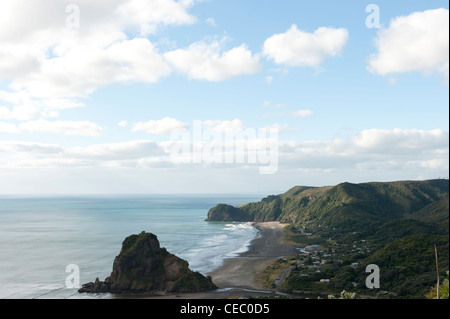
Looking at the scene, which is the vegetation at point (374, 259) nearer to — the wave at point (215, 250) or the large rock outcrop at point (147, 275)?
the wave at point (215, 250)

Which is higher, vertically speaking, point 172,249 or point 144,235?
point 144,235

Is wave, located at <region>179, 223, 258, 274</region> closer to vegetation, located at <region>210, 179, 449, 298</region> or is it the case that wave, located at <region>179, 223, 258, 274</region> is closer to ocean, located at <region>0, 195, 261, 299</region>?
ocean, located at <region>0, 195, 261, 299</region>

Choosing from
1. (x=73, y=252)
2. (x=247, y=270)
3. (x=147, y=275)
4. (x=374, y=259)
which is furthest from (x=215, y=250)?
(x=374, y=259)

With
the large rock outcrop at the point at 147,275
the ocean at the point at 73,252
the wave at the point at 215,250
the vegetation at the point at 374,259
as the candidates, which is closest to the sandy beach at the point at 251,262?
the wave at the point at 215,250

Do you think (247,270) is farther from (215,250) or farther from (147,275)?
(215,250)
